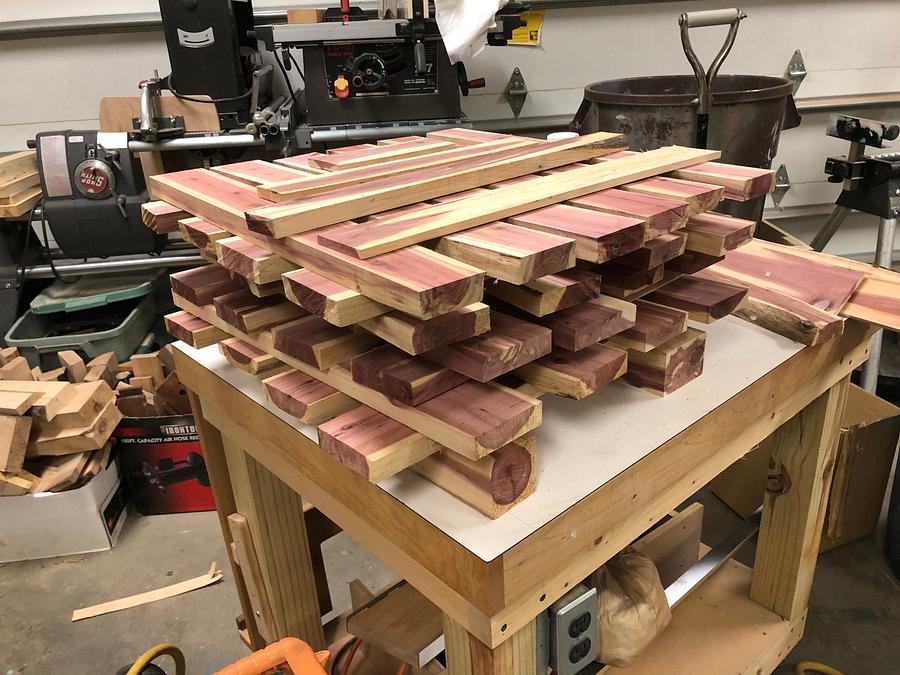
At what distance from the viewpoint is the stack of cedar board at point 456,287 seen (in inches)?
25.8

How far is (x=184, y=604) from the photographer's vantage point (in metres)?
1.80

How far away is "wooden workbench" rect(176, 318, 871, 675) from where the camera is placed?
0.69 meters

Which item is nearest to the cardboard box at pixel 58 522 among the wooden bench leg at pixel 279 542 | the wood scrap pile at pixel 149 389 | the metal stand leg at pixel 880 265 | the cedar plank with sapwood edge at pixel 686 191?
the wood scrap pile at pixel 149 389

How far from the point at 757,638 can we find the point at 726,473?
0.75 m

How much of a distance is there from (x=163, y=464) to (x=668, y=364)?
1.74 meters

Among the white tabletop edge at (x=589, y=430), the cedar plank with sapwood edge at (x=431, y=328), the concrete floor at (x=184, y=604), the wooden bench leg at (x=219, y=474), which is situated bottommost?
the concrete floor at (x=184, y=604)

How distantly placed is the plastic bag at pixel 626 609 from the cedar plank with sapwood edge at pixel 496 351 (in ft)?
1.63

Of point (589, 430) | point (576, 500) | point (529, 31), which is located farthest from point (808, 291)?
point (529, 31)

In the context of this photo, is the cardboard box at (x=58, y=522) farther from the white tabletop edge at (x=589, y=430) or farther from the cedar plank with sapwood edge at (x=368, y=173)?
the cedar plank with sapwood edge at (x=368, y=173)

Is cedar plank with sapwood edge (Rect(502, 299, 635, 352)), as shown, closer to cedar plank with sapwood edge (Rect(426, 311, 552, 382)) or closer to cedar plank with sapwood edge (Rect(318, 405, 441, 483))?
cedar plank with sapwood edge (Rect(426, 311, 552, 382))

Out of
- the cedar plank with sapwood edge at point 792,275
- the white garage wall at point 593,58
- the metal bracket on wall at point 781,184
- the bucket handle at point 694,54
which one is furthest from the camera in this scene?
the metal bracket on wall at point 781,184

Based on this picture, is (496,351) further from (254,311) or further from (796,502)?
(796,502)

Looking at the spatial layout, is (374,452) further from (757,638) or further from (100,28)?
(100,28)

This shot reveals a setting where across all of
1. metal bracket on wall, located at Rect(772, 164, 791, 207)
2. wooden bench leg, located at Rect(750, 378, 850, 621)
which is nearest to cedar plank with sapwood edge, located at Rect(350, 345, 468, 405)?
wooden bench leg, located at Rect(750, 378, 850, 621)
